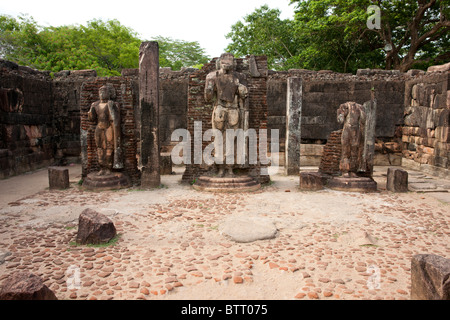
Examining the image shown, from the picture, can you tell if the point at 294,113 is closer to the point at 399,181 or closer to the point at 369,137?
the point at 369,137

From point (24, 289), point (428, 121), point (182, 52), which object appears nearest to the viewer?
point (24, 289)

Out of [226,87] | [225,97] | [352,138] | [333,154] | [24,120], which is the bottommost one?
[333,154]

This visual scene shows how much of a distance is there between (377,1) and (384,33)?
4.96 feet

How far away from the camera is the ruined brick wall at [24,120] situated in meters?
8.88

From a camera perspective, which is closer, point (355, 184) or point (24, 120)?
point (355, 184)

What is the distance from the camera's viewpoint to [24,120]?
9820 mm

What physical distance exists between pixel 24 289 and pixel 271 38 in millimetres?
20705

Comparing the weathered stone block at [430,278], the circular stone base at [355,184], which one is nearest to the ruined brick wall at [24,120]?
the circular stone base at [355,184]

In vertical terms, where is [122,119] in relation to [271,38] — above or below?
below

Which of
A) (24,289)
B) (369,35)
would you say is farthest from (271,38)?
(24,289)

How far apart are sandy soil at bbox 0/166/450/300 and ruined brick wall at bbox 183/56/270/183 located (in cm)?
193

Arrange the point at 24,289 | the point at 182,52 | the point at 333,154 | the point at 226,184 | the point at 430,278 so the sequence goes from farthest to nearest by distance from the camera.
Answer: the point at 182,52, the point at 333,154, the point at 226,184, the point at 430,278, the point at 24,289

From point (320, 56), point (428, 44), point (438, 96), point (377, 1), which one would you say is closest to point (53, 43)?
point (320, 56)

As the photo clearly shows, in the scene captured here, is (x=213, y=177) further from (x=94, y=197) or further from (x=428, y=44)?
(x=428, y=44)
